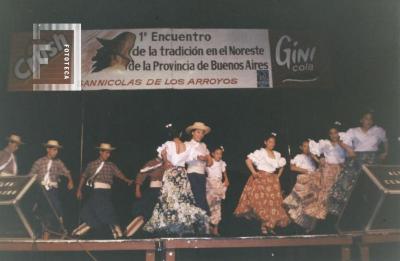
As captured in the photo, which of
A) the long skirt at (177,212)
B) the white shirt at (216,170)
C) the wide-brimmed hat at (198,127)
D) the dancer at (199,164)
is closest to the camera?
the long skirt at (177,212)

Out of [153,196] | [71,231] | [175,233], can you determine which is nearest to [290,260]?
[175,233]

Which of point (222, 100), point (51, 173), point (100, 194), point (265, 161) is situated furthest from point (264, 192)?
point (51, 173)

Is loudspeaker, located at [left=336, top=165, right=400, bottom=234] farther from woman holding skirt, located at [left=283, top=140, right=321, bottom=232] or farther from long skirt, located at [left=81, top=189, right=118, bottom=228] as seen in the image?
long skirt, located at [left=81, top=189, right=118, bottom=228]

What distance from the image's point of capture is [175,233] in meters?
7.30

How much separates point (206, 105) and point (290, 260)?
3.08 m

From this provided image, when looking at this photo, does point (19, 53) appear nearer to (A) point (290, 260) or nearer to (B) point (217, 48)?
(B) point (217, 48)

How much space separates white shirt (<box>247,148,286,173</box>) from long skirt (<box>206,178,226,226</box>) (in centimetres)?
74

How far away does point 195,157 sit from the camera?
7797mm

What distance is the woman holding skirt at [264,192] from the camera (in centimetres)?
766

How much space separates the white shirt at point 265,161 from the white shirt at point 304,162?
0.71 ft

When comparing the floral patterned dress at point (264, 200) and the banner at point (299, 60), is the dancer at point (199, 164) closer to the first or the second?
the floral patterned dress at point (264, 200)

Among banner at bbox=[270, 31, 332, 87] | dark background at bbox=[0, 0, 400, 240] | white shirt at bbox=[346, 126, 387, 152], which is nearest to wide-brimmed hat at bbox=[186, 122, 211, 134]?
dark background at bbox=[0, 0, 400, 240]

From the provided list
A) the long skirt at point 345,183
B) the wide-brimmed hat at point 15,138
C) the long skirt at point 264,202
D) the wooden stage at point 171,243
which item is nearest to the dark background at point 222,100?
the wide-brimmed hat at point 15,138

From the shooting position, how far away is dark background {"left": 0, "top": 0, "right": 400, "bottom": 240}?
8023 millimetres
